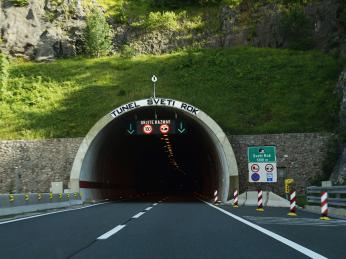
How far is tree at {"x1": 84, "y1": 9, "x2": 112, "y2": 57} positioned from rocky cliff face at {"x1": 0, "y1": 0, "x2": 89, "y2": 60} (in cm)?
191

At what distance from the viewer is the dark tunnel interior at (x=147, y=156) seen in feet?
107

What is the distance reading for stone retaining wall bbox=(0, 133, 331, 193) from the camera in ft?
102

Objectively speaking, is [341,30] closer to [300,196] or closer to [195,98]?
[195,98]

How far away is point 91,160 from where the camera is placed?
31.1 metres

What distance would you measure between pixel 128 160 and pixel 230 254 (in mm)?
41918

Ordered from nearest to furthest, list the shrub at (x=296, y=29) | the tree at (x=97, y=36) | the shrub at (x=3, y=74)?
the shrub at (x=3, y=74), the shrub at (x=296, y=29), the tree at (x=97, y=36)

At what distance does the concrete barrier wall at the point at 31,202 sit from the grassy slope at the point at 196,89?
1179cm

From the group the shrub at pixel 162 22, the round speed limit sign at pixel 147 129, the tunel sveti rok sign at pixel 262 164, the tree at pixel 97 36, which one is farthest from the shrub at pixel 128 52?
the tunel sveti rok sign at pixel 262 164

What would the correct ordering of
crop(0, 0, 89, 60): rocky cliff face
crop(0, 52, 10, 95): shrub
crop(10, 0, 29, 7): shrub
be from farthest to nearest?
crop(10, 0, 29, 7): shrub
crop(0, 0, 89, 60): rocky cliff face
crop(0, 52, 10, 95): shrub

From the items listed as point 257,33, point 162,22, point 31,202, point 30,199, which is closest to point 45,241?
point 30,199

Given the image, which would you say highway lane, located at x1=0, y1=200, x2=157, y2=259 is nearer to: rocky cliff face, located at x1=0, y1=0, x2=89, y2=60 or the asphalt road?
the asphalt road

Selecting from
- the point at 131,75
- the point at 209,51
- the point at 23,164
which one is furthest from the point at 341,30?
the point at 23,164

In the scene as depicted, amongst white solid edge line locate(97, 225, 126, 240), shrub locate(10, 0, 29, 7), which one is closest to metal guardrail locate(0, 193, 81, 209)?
white solid edge line locate(97, 225, 126, 240)

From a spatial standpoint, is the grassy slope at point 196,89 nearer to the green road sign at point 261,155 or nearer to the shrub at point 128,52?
the shrub at point 128,52
